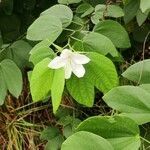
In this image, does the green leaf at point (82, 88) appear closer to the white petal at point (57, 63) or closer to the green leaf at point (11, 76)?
the white petal at point (57, 63)

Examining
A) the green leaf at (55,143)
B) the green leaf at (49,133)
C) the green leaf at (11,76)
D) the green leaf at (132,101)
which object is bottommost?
the green leaf at (55,143)

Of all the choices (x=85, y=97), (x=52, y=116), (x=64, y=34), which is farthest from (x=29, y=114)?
(x=85, y=97)

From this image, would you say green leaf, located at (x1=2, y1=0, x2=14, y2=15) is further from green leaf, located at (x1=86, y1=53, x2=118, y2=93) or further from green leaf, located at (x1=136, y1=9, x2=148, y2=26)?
green leaf, located at (x1=86, y1=53, x2=118, y2=93)

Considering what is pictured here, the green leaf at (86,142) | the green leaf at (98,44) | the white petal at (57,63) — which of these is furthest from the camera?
the green leaf at (98,44)

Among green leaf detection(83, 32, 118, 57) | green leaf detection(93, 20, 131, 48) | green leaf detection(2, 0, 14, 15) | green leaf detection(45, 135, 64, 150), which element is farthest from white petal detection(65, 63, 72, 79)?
green leaf detection(2, 0, 14, 15)

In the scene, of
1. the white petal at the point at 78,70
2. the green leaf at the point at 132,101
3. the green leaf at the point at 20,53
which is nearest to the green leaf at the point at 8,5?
the green leaf at the point at 20,53

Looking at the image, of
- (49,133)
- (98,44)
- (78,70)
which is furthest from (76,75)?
(49,133)
